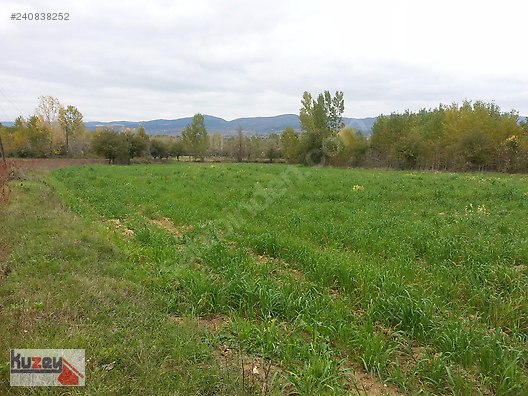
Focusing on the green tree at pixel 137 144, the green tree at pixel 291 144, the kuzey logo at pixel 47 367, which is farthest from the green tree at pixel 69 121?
the kuzey logo at pixel 47 367

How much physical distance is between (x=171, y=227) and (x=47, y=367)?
7.19 m

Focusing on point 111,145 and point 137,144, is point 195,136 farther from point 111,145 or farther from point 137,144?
point 111,145

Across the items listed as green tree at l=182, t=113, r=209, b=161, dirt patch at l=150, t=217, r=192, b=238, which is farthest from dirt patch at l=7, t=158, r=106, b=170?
green tree at l=182, t=113, r=209, b=161

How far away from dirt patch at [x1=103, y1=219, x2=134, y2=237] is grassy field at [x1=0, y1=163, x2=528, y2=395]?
0.18ft

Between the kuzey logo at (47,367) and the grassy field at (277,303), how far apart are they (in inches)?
4.6

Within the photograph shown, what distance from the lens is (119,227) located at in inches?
409

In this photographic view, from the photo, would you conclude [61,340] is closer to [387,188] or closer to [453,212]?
[453,212]

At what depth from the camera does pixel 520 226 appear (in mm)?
9375

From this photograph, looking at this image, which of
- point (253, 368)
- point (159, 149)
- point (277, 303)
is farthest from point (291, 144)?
point (253, 368)

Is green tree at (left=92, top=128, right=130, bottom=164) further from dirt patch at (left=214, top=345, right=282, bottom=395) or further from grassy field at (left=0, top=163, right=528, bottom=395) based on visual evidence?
dirt patch at (left=214, top=345, right=282, bottom=395)

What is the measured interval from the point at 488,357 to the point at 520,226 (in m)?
7.28

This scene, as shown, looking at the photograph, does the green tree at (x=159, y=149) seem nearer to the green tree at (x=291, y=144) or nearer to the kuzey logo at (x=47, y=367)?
the green tree at (x=291, y=144)

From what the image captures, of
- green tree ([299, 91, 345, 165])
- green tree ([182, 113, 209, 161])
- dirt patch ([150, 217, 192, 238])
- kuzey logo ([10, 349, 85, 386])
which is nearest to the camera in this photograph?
kuzey logo ([10, 349, 85, 386])

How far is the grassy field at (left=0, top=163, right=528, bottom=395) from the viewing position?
143 inches
